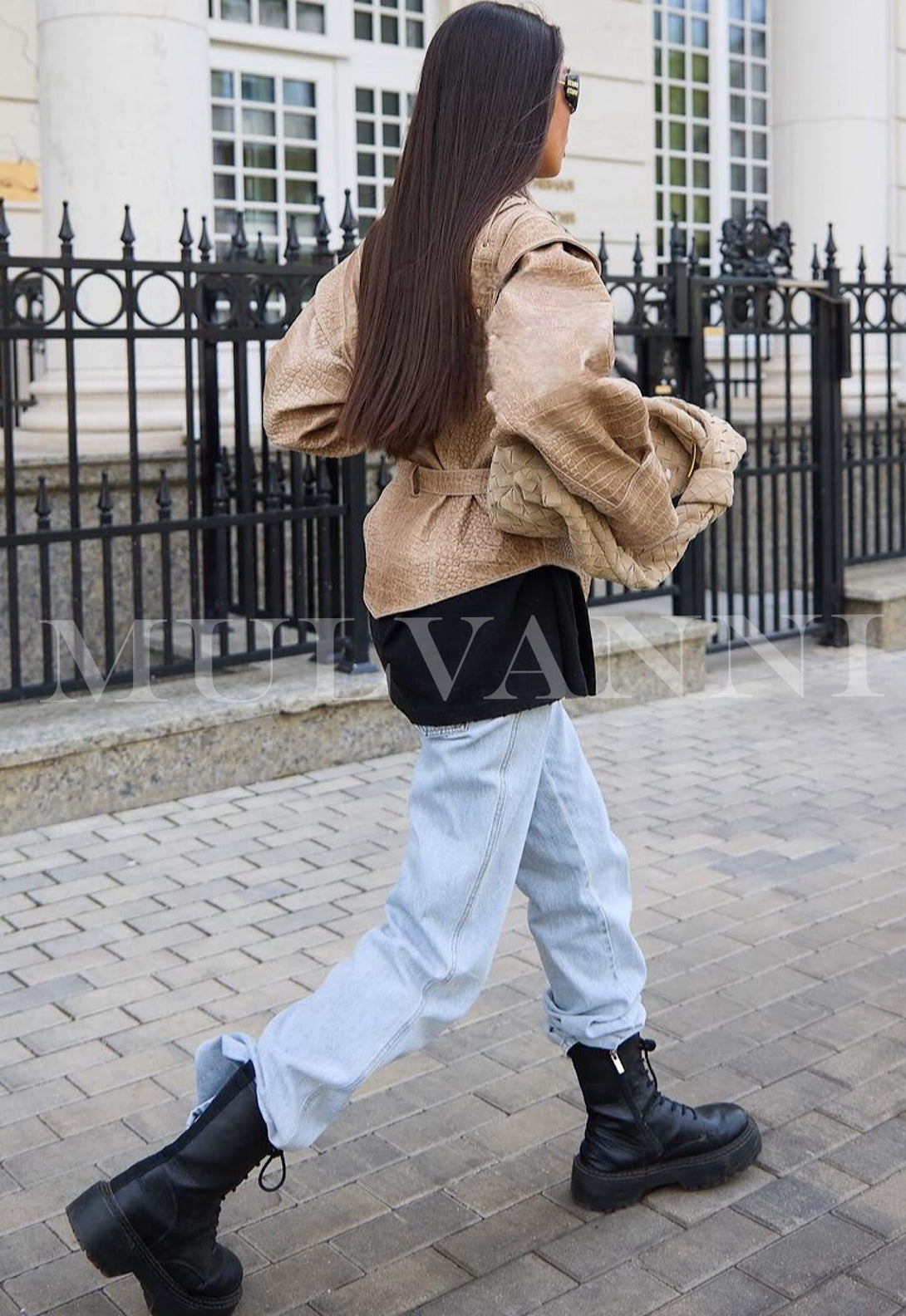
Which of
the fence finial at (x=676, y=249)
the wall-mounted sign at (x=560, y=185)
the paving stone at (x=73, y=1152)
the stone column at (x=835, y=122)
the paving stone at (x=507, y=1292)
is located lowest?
the paving stone at (x=507, y=1292)


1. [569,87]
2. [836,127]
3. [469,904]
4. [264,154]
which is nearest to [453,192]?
[569,87]

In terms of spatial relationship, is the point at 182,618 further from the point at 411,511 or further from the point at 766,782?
the point at 411,511

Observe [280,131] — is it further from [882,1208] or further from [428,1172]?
[882,1208]

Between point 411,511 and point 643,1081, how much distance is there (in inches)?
45.2

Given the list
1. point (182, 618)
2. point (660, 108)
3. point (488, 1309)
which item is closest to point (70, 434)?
point (182, 618)

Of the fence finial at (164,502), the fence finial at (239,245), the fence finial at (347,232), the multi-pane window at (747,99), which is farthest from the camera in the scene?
the multi-pane window at (747,99)

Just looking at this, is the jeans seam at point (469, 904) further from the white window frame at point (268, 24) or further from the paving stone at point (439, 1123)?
the white window frame at point (268, 24)

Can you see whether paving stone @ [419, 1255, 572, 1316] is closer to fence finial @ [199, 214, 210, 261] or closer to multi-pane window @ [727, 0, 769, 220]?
fence finial @ [199, 214, 210, 261]

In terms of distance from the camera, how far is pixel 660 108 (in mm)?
12539

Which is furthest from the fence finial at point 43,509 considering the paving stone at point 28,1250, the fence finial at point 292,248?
the paving stone at point 28,1250

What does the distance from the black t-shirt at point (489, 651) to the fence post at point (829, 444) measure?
20.1ft

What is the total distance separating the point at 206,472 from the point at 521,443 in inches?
194

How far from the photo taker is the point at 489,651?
265 centimetres

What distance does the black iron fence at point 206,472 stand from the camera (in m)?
5.86
